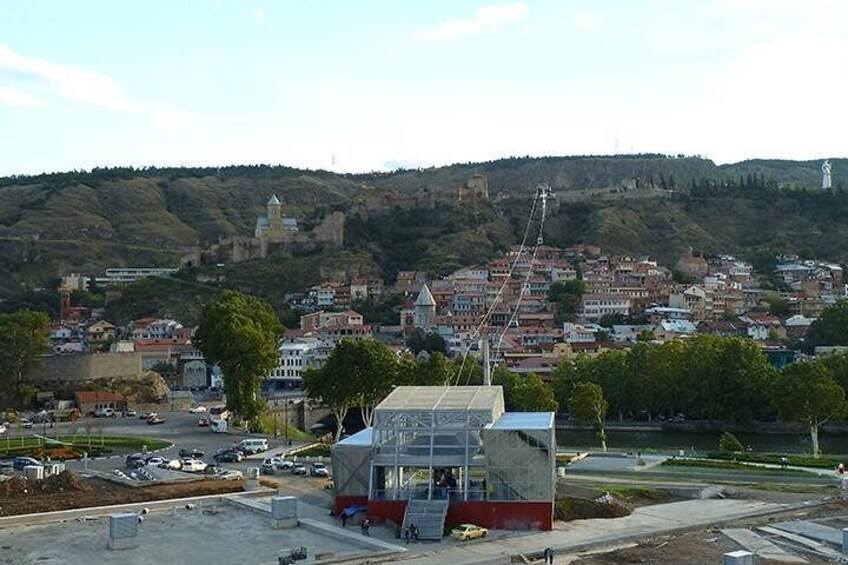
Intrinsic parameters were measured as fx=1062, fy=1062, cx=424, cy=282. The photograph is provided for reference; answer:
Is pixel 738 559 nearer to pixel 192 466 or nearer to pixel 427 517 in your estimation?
pixel 427 517

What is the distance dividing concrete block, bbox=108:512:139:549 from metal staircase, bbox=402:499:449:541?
5114 mm

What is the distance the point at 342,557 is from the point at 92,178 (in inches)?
5649

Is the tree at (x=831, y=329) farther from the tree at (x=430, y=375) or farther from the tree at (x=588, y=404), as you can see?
the tree at (x=430, y=375)

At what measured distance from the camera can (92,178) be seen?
15312cm

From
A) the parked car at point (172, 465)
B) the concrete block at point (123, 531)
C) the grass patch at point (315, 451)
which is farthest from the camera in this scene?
the grass patch at point (315, 451)

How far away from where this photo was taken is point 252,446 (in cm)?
A: 3375

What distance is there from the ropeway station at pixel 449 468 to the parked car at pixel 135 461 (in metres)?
9.06

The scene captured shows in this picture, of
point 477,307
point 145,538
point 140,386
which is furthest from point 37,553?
point 477,307

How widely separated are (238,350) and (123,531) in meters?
19.6

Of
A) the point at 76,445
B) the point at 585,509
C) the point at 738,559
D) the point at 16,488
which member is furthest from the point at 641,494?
the point at 76,445

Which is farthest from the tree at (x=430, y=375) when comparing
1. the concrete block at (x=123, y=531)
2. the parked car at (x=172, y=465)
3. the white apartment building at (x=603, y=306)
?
the white apartment building at (x=603, y=306)

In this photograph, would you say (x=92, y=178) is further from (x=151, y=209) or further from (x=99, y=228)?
(x=99, y=228)

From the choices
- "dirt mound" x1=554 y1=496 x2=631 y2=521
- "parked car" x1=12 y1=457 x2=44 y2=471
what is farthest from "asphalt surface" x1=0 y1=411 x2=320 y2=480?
"dirt mound" x1=554 y1=496 x2=631 y2=521

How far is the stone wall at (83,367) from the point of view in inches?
1957
